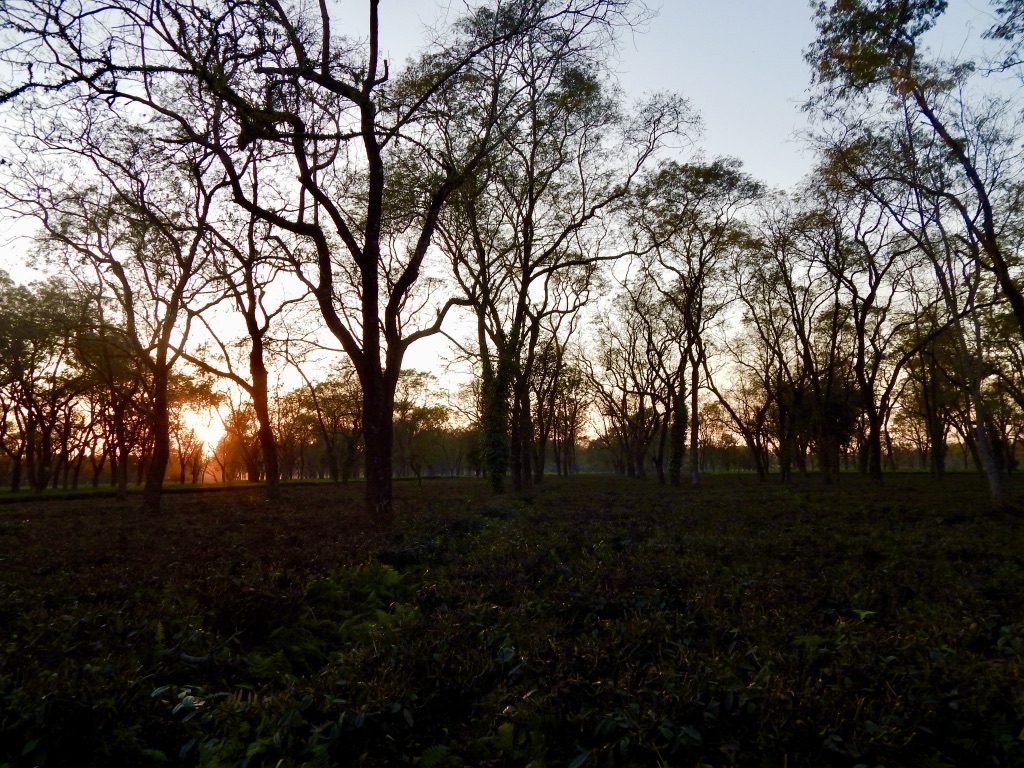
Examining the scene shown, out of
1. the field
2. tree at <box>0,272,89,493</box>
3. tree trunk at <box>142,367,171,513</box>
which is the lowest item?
the field

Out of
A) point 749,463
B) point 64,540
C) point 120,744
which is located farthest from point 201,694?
point 749,463

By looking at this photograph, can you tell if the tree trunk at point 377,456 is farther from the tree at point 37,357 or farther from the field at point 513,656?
the tree at point 37,357

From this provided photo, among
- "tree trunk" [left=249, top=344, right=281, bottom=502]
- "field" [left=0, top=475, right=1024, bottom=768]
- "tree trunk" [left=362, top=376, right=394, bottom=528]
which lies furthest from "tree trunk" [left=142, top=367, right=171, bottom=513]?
"tree trunk" [left=362, top=376, right=394, bottom=528]

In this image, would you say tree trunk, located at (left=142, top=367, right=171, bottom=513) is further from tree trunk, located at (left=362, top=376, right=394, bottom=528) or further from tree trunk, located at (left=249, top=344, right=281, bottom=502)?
tree trunk, located at (left=362, top=376, right=394, bottom=528)

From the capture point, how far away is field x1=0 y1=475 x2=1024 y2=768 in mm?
3283

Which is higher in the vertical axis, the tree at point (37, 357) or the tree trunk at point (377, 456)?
the tree at point (37, 357)

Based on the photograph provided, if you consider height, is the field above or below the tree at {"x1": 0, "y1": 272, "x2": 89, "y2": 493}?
below

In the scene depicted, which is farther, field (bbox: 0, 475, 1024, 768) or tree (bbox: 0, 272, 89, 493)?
tree (bbox: 0, 272, 89, 493)

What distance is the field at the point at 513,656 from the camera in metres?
3.28

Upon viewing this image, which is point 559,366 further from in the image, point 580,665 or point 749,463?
point 749,463

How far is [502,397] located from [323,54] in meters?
14.9

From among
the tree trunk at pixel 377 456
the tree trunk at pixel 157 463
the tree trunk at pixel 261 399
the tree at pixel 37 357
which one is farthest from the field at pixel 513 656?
the tree at pixel 37 357

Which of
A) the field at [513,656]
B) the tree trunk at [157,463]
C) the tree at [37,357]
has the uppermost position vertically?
the tree at [37,357]

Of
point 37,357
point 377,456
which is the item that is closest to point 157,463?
point 377,456
